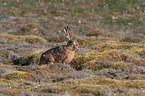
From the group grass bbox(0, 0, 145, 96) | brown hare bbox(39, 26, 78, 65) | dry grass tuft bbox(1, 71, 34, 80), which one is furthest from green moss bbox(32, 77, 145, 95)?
brown hare bbox(39, 26, 78, 65)

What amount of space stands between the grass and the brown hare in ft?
1.55

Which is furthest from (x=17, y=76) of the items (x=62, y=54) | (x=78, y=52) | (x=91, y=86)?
(x=78, y=52)

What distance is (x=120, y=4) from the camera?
55.7 m

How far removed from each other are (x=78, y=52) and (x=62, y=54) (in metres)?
4.26

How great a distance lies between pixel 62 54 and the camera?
556 inches

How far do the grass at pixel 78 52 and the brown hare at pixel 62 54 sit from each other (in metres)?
0.47

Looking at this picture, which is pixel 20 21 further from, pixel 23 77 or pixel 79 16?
pixel 23 77

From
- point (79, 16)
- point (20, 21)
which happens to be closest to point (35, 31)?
point (20, 21)

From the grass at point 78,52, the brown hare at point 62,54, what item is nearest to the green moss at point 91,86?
the grass at point 78,52

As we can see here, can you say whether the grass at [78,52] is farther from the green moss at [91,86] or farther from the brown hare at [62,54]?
the brown hare at [62,54]

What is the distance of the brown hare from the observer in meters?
14.0

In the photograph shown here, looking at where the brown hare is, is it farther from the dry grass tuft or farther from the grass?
the dry grass tuft

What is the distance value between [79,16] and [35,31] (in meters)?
18.1

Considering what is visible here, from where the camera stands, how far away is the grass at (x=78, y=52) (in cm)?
1041
